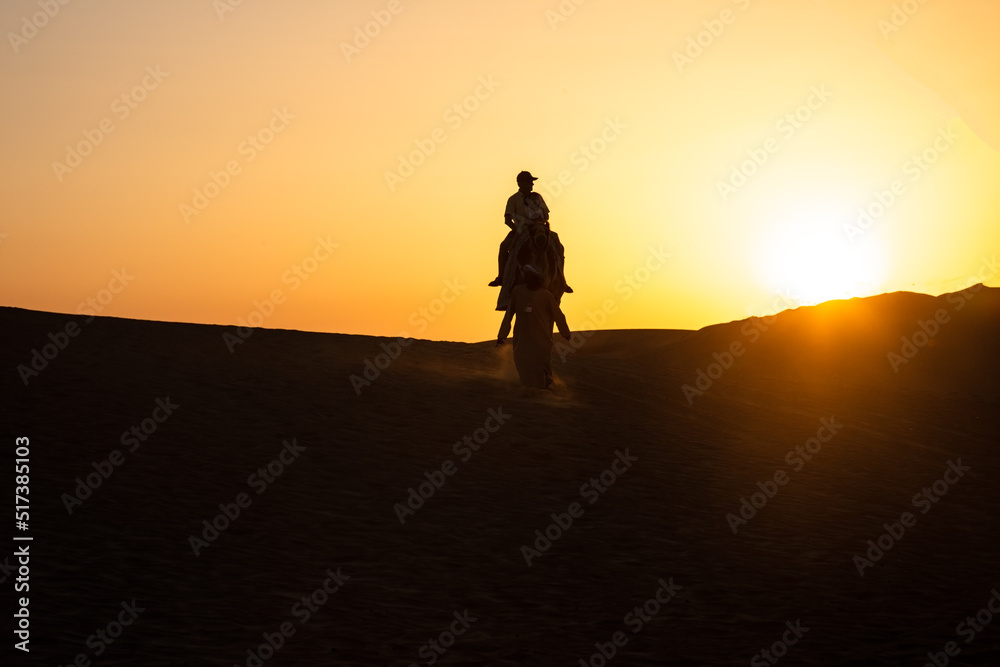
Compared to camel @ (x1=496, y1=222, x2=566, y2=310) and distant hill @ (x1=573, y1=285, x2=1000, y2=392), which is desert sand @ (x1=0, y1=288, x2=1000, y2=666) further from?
distant hill @ (x1=573, y1=285, x2=1000, y2=392)

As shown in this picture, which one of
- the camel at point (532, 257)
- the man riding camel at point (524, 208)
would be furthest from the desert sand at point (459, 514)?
the man riding camel at point (524, 208)

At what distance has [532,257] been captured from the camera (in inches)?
770

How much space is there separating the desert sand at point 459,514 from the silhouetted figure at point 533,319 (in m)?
0.80

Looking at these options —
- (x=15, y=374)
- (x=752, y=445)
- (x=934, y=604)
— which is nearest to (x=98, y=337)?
(x=15, y=374)

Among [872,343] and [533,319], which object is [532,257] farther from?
[872,343]

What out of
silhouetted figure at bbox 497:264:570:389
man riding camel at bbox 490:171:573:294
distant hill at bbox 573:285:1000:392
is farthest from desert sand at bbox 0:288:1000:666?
distant hill at bbox 573:285:1000:392

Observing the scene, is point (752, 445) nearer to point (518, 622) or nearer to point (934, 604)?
point (934, 604)

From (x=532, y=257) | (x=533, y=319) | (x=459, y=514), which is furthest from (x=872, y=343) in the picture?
(x=459, y=514)

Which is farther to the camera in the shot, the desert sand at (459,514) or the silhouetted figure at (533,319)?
the silhouetted figure at (533,319)

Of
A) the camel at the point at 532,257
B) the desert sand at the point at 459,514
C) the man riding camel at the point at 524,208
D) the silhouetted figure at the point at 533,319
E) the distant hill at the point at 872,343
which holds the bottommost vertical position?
the desert sand at the point at 459,514

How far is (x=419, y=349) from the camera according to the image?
24453 mm

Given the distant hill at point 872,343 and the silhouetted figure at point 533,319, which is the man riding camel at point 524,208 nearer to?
the silhouetted figure at point 533,319

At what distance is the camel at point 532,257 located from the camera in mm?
19484

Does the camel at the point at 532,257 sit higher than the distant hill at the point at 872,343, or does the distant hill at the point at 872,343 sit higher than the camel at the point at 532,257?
the distant hill at the point at 872,343
